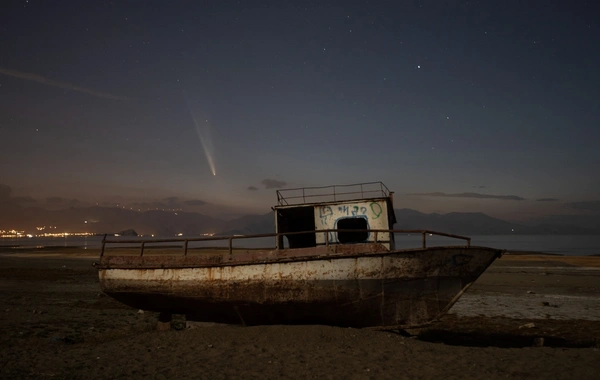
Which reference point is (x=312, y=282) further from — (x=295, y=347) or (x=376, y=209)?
(x=376, y=209)

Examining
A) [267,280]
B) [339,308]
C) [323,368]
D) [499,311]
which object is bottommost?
[499,311]

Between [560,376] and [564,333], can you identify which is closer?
[560,376]

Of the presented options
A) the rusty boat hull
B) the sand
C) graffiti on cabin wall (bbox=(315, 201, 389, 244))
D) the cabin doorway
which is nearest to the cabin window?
graffiti on cabin wall (bbox=(315, 201, 389, 244))

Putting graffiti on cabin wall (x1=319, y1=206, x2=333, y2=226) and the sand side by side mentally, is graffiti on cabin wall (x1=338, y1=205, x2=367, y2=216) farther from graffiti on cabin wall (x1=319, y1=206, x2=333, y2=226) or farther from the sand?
the sand

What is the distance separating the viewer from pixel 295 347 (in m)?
8.29

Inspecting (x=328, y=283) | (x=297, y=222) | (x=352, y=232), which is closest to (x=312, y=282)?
(x=328, y=283)

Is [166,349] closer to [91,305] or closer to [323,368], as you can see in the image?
[323,368]

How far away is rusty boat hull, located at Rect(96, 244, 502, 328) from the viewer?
859 centimetres

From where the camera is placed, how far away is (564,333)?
34.1ft

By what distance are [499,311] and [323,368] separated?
386 inches

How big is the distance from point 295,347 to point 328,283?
1594 mm

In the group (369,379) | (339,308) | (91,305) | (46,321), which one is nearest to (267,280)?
(339,308)

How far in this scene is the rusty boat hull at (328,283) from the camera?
8594 millimetres

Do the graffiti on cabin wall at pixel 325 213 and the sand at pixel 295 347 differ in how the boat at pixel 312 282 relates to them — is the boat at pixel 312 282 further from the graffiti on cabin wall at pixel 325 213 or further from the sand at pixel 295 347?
the graffiti on cabin wall at pixel 325 213
